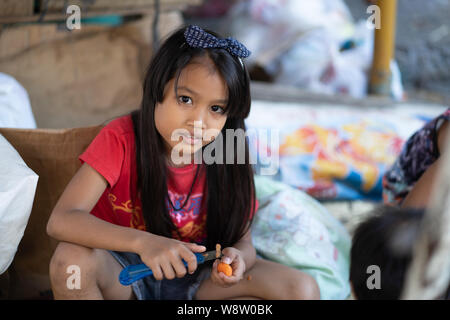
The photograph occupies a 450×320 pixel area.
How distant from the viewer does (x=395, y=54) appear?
4215 millimetres

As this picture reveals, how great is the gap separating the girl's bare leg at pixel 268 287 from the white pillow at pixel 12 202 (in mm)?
454

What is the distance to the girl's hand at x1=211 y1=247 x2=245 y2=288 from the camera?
1.12 m

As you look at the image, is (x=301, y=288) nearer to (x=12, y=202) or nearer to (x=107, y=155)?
(x=107, y=155)

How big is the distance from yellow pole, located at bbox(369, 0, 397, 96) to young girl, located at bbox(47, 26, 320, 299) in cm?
188

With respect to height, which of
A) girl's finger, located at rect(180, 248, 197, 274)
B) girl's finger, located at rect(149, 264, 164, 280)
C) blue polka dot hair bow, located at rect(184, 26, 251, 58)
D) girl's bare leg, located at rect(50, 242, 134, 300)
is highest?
blue polka dot hair bow, located at rect(184, 26, 251, 58)

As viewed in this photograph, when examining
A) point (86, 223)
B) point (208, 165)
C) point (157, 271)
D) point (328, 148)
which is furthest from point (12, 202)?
point (328, 148)

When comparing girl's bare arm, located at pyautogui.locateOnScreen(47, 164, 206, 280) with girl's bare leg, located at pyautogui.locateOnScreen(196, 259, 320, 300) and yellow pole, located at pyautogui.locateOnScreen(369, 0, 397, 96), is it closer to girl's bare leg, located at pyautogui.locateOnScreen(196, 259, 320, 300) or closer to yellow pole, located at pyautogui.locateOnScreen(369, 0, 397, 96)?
girl's bare leg, located at pyautogui.locateOnScreen(196, 259, 320, 300)

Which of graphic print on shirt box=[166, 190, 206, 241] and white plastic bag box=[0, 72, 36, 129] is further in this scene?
white plastic bag box=[0, 72, 36, 129]

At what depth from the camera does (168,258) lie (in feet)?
3.31

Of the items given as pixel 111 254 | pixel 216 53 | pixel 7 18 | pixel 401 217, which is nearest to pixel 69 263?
pixel 111 254

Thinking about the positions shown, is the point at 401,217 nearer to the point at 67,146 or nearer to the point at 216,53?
the point at 216,53

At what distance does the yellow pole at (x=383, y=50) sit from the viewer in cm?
291

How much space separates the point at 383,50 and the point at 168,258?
7.69ft

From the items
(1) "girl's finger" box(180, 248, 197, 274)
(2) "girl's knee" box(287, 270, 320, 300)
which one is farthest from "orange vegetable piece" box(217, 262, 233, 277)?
(2) "girl's knee" box(287, 270, 320, 300)
